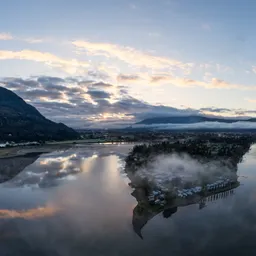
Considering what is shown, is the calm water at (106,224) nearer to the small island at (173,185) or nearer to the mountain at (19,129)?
the small island at (173,185)

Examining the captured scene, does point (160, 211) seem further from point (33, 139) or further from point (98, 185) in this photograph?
point (33, 139)

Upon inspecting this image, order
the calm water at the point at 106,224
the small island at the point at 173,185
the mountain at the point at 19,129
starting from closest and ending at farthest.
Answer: the calm water at the point at 106,224
the small island at the point at 173,185
the mountain at the point at 19,129

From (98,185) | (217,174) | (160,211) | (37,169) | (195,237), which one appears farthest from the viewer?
(37,169)

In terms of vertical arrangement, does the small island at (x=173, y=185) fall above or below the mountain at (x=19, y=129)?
below

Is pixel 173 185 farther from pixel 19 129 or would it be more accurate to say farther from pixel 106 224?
pixel 19 129

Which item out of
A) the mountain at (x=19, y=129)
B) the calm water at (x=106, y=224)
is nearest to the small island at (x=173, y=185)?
the calm water at (x=106, y=224)

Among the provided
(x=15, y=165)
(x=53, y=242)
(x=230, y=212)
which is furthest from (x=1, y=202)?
(x=15, y=165)

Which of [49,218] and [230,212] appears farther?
[230,212]

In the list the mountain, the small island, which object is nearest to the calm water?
the small island
